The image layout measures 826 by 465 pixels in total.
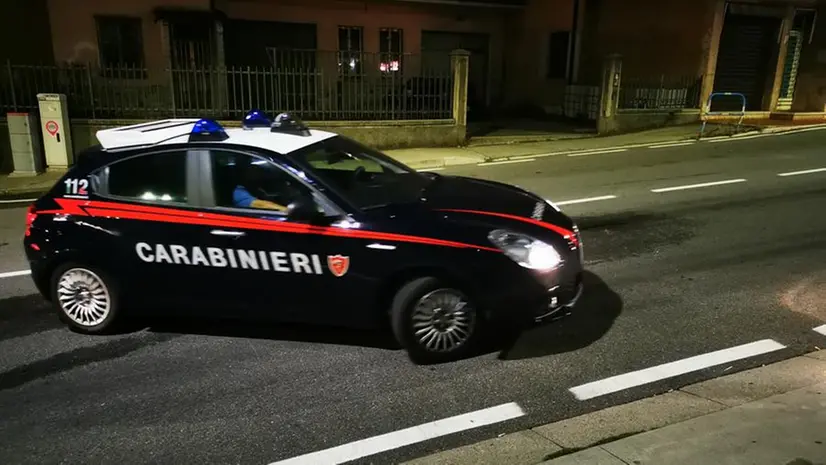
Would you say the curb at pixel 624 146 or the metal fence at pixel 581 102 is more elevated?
the metal fence at pixel 581 102

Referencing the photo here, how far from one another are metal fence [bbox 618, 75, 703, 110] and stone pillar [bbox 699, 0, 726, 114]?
0.21m

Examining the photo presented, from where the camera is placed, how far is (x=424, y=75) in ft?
50.0

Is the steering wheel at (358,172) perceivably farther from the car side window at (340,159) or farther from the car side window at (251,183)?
the car side window at (251,183)

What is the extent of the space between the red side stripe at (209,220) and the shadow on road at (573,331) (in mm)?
873

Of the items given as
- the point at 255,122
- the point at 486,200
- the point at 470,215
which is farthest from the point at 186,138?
the point at 486,200

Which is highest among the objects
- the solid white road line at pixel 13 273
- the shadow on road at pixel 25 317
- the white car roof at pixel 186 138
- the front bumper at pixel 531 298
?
the white car roof at pixel 186 138

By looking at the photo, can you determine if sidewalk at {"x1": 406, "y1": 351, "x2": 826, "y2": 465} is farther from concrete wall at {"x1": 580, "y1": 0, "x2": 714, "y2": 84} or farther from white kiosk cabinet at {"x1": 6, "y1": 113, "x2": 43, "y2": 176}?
concrete wall at {"x1": 580, "y1": 0, "x2": 714, "y2": 84}

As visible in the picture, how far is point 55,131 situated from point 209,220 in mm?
9526

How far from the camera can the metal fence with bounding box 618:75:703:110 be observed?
17828mm

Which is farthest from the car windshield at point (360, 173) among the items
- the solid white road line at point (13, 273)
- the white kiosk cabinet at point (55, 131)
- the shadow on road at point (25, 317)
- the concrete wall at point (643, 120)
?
the concrete wall at point (643, 120)

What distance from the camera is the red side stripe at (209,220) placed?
4406 millimetres

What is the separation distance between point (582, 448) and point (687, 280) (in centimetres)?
335

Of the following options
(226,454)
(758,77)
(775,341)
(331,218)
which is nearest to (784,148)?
(758,77)

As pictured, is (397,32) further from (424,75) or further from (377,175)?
(377,175)
